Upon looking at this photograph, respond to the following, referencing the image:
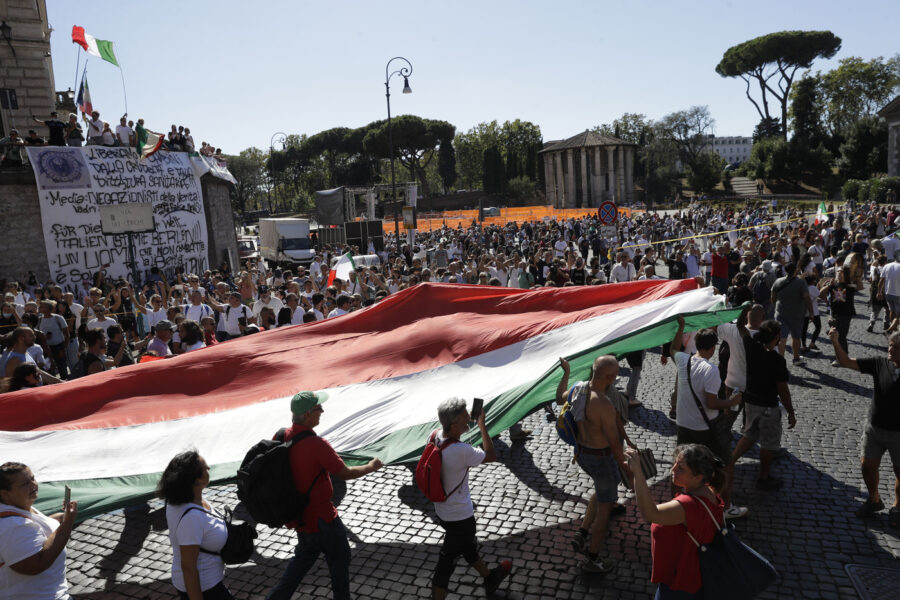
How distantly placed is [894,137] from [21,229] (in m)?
56.8

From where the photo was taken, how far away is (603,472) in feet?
15.1

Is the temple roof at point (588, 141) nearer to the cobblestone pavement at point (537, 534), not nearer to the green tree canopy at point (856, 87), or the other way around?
the green tree canopy at point (856, 87)

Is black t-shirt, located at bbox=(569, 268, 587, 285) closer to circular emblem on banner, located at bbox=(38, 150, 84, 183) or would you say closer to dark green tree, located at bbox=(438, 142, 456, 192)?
circular emblem on banner, located at bbox=(38, 150, 84, 183)

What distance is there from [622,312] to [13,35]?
2918 centimetres

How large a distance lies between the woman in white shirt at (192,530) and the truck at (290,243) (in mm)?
26938

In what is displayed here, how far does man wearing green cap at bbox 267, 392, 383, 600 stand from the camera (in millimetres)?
3791

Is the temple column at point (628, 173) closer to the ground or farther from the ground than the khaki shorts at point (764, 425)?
farther from the ground

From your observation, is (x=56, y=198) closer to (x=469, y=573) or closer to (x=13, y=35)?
(x=13, y=35)

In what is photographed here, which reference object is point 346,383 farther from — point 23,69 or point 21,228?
point 23,69

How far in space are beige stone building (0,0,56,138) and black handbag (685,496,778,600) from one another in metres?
29.8

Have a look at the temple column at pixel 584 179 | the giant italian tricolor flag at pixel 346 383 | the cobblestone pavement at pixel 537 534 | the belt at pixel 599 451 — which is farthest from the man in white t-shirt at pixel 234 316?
the temple column at pixel 584 179

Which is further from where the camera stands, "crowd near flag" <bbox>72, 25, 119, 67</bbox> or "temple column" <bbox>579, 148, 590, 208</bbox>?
"temple column" <bbox>579, 148, 590, 208</bbox>

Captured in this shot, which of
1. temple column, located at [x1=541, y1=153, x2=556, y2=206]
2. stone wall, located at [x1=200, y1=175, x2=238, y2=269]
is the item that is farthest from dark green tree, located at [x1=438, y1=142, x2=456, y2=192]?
stone wall, located at [x1=200, y1=175, x2=238, y2=269]

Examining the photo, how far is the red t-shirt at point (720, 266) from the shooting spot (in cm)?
1417
